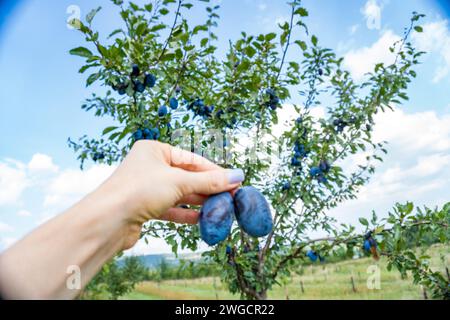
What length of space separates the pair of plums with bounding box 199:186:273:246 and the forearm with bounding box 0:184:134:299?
236 mm

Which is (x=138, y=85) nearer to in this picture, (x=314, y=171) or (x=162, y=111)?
(x=162, y=111)

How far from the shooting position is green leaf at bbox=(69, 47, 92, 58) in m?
1.41

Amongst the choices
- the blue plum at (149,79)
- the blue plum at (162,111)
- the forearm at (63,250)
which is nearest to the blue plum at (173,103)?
the blue plum at (162,111)

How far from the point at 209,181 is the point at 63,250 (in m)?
0.42

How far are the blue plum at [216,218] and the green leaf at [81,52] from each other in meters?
0.92

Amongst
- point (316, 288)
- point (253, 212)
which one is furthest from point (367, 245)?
point (316, 288)

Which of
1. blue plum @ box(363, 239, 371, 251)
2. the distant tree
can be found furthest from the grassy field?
blue plum @ box(363, 239, 371, 251)

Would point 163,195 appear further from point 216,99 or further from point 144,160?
point 216,99

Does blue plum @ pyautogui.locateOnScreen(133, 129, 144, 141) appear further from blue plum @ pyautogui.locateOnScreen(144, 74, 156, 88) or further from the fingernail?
the fingernail

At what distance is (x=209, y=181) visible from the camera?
3.20 feet

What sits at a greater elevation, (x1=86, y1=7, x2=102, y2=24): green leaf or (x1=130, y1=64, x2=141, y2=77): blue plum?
(x1=86, y1=7, x2=102, y2=24): green leaf
